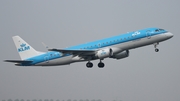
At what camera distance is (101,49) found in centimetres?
4909

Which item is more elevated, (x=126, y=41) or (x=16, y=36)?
(x=16, y=36)

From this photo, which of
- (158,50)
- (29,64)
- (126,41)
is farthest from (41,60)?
(158,50)

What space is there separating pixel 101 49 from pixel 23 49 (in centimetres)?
1557

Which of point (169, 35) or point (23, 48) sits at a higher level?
point (23, 48)

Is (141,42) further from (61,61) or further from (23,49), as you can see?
(23,49)

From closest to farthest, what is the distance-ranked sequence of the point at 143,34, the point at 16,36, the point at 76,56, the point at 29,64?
the point at 143,34 < the point at 76,56 < the point at 29,64 < the point at 16,36

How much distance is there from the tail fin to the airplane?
4.52ft

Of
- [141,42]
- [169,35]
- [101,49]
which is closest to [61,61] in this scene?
[101,49]

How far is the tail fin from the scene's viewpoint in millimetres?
56281

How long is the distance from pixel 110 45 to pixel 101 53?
5.89ft

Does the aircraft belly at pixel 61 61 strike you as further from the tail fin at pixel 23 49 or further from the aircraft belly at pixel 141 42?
the aircraft belly at pixel 141 42

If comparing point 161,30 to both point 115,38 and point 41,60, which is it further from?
point 41,60

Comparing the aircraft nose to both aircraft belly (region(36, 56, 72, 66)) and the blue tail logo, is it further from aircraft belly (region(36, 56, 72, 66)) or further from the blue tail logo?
the blue tail logo

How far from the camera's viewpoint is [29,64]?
5500 centimetres
